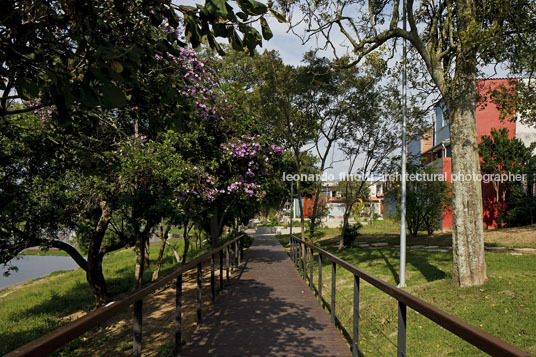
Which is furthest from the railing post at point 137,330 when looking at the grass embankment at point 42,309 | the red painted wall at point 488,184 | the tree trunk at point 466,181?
the red painted wall at point 488,184

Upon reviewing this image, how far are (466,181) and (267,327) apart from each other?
17.3 ft

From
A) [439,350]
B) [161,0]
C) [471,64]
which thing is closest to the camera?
[161,0]

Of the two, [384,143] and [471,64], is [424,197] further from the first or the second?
[471,64]

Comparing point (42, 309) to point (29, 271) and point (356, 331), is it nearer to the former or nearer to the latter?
point (356, 331)

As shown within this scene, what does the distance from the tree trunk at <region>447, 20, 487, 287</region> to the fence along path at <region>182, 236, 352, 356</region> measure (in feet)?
10.9

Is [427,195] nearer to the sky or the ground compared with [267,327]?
nearer to the sky

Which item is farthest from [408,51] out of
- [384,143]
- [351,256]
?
[351,256]

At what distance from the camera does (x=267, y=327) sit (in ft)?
16.5

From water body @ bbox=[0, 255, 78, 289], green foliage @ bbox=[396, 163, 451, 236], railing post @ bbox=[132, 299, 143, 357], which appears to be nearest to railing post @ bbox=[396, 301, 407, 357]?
railing post @ bbox=[132, 299, 143, 357]

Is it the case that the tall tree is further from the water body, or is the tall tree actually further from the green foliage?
the water body

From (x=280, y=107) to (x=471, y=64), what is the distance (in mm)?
8250

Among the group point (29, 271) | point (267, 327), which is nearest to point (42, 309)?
point (267, 327)

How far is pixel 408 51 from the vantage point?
11.2 m

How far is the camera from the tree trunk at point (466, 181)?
726 cm
